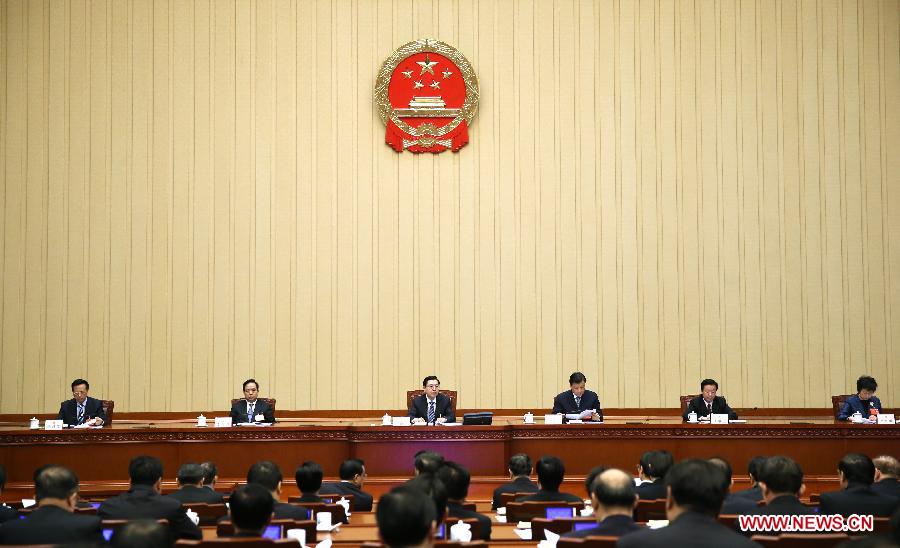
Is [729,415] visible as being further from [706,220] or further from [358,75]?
[358,75]

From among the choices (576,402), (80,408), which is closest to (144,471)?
(80,408)

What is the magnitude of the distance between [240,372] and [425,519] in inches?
320

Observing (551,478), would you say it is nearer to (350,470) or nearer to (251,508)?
(350,470)

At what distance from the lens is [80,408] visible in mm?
9195

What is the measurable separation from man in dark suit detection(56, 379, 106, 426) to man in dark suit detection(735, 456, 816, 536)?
6.55 meters

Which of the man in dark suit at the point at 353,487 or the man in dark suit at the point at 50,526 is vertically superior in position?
the man in dark suit at the point at 50,526

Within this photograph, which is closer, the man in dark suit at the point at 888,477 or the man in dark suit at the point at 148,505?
the man in dark suit at the point at 148,505

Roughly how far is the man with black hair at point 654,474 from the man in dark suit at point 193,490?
2346mm

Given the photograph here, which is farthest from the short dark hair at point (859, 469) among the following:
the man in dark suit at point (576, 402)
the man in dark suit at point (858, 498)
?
the man in dark suit at point (576, 402)

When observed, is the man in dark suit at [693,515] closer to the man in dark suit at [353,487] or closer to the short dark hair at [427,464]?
the short dark hair at [427,464]

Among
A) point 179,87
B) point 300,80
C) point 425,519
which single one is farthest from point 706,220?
point 425,519

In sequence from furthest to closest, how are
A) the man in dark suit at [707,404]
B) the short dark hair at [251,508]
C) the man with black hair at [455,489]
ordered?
1. the man in dark suit at [707,404]
2. the man with black hair at [455,489]
3. the short dark hair at [251,508]

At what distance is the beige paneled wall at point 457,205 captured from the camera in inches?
427

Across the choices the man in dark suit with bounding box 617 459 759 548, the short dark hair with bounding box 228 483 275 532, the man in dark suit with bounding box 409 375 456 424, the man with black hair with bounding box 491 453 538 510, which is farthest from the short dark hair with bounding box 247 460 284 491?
the man in dark suit with bounding box 409 375 456 424
